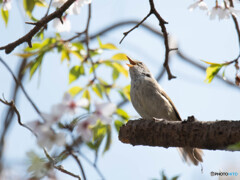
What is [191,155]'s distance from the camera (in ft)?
15.0

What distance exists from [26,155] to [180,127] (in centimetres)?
142

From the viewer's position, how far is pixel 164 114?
15.6 ft

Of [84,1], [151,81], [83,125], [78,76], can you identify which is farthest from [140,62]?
[83,125]

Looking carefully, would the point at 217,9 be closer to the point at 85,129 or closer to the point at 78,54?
the point at 78,54

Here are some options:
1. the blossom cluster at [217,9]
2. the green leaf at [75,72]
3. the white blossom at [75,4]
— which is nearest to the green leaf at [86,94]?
the green leaf at [75,72]

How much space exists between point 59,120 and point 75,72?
2135 mm

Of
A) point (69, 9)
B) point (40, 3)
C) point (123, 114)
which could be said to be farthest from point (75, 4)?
point (123, 114)

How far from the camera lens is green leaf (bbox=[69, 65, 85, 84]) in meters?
4.12

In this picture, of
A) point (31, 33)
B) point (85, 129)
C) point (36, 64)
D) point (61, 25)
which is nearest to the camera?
point (85, 129)

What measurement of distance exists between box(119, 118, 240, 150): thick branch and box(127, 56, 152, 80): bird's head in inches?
83.9

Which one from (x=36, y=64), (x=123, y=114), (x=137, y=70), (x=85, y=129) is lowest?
(x=137, y=70)

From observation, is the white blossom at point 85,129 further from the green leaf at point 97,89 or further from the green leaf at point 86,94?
the green leaf at point 86,94

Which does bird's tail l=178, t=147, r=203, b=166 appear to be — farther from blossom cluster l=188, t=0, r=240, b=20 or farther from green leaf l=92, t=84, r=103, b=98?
blossom cluster l=188, t=0, r=240, b=20

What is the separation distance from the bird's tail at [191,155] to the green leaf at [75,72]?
1.61m
